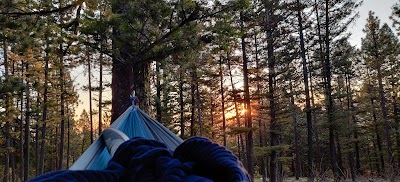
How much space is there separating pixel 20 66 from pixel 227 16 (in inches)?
575

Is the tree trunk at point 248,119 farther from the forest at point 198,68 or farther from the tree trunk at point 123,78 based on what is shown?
the tree trunk at point 123,78

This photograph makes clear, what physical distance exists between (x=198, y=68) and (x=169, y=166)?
16.2 metres

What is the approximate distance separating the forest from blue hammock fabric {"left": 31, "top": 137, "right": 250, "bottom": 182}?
13.6ft

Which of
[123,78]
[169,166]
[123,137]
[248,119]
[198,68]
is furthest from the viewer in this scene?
[198,68]

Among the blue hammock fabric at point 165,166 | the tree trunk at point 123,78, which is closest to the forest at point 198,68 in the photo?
the tree trunk at point 123,78

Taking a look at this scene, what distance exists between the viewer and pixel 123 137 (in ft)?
3.51

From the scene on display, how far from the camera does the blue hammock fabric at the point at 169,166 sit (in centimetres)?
51

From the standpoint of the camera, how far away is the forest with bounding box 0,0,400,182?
5.33 metres

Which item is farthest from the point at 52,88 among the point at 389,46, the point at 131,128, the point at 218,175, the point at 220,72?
the point at 389,46

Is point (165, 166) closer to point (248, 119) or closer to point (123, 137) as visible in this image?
point (123, 137)

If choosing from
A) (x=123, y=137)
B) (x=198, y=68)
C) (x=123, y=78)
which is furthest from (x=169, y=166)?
(x=198, y=68)

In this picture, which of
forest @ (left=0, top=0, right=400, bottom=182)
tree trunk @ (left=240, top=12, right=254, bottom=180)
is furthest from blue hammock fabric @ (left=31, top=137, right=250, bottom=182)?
tree trunk @ (left=240, top=12, right=254, bottom=180)

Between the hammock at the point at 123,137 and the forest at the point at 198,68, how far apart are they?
2555 millimetres

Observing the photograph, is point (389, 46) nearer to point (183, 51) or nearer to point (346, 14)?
point (346, 14)
